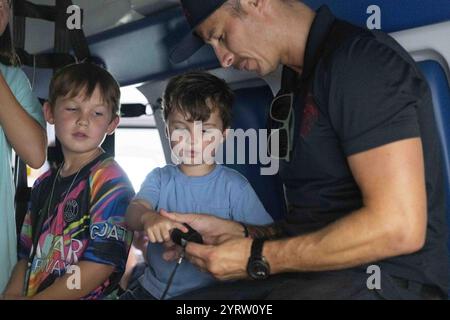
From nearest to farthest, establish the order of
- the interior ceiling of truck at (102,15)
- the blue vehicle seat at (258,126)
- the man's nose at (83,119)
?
1. the man's nose at (83,119)
2. the blue vehicle seat at (258,126)
3. the interior ceiling of truck at (102,15)

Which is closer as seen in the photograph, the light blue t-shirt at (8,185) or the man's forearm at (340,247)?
the man's forearm at (340,247)

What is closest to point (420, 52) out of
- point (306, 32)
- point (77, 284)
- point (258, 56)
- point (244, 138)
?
point (306, 32)

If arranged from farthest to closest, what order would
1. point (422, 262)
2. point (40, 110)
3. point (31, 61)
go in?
point (31, 61) → point (40, 110) → point (422, 262)

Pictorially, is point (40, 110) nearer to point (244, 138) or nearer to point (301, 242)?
point (244, 138)

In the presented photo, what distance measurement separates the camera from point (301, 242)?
1143mm

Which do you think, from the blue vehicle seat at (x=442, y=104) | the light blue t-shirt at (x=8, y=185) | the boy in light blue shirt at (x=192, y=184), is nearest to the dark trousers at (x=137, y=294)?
the boy in light blue shirt at (x=192, y=184)

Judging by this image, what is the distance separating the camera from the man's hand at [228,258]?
1212 mm

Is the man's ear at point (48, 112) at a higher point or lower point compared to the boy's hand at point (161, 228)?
higher

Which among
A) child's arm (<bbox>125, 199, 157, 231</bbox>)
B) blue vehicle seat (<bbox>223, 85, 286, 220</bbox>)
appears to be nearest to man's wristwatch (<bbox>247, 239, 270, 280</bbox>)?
child's arm (<bbox>125, 199, 157, 231</bbox>)

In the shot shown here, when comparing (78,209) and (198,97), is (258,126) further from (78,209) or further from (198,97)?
(78,209)

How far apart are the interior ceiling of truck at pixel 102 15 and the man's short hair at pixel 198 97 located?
44 cm

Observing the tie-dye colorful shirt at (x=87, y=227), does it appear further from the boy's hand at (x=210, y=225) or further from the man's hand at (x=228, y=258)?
the man's hand at (x=228, y=258)

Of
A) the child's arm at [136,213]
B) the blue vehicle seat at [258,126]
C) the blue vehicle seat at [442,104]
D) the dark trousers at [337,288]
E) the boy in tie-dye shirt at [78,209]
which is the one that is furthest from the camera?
the blue vehicle seat at [258,126]

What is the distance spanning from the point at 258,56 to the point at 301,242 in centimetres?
50
